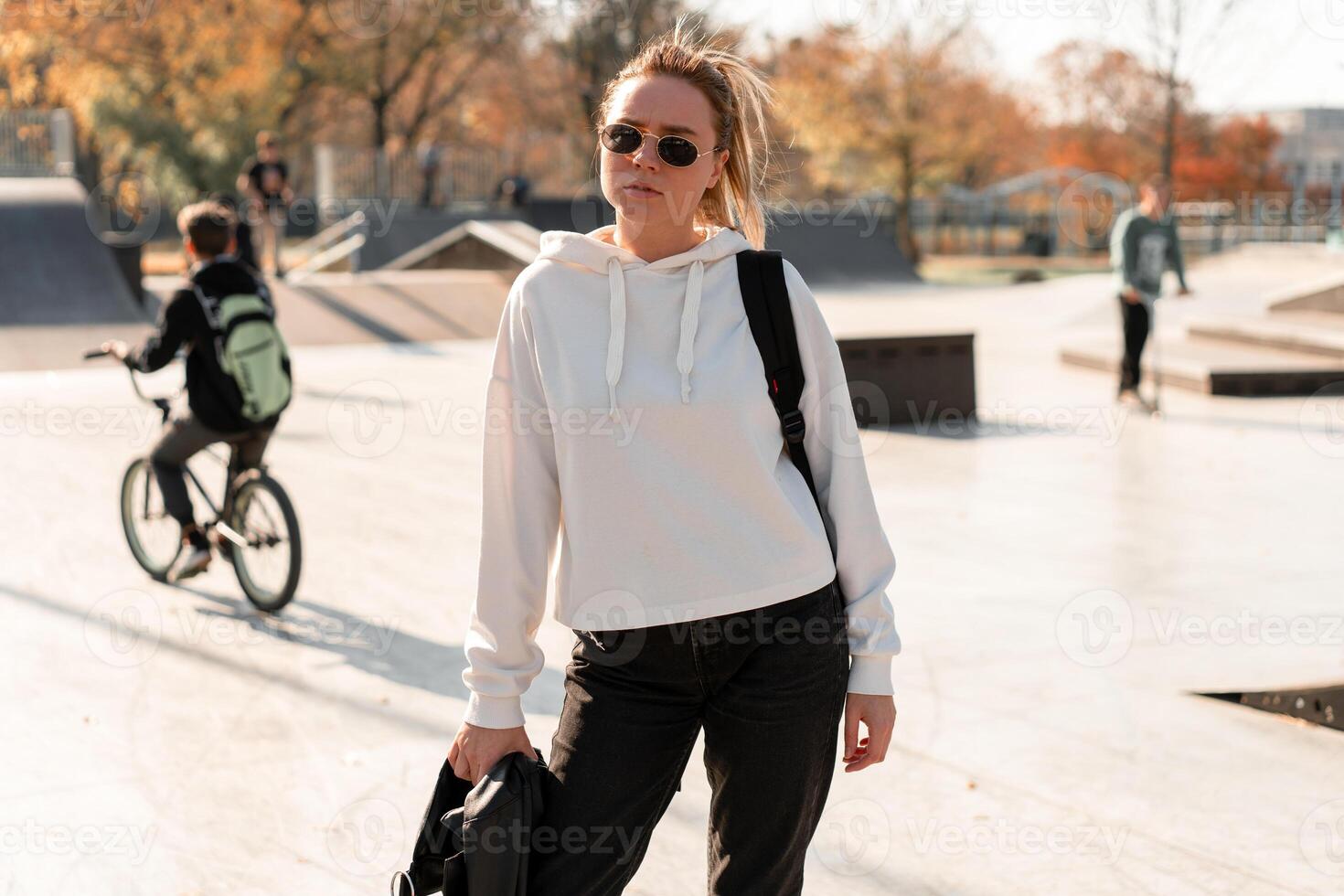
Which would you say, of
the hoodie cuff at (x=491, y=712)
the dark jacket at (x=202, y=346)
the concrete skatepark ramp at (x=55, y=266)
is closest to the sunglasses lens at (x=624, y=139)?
the hoodie cuff at (x=491, y=712)

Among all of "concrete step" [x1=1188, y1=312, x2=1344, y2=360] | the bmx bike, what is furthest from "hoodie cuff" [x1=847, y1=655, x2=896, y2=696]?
"concrete step" [x1=1188, y1=312, x2=1344, y2=360]

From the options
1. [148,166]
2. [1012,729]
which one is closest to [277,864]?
[1012,729]

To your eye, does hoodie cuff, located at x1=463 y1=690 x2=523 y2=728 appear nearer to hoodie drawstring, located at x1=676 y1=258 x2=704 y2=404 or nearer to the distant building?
hoodie drawstring, located at x1=676 y1=258 x2=704 y2=404

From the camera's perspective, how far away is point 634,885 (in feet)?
12.5

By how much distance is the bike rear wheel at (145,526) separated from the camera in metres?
6.89

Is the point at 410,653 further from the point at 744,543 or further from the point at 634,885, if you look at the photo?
the point at 744,543

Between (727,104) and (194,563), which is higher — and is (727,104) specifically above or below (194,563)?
above

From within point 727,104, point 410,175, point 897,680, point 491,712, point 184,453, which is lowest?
point 897,680

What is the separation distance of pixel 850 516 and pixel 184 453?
15.5 ft

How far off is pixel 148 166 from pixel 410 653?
3716 cm

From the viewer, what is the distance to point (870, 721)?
2.42 m

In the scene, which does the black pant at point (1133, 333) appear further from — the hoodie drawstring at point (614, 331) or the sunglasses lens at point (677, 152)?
the hoodie drawstring at point (614, 331)

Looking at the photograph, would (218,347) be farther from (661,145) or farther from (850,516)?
(850,516)

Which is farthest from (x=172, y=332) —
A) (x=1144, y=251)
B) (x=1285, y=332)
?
(x=1285, y=332)
